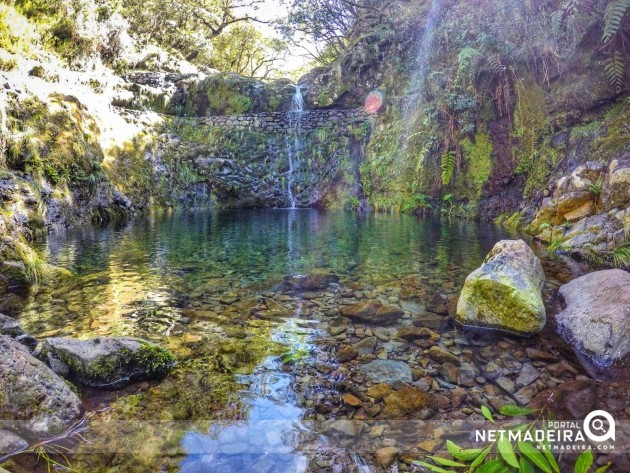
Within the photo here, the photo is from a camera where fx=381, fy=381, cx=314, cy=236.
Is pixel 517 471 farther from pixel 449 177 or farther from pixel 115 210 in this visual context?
pixel 115 210

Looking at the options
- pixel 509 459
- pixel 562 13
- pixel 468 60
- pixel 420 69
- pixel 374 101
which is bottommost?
pixel 509 459

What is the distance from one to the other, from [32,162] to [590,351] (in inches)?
464

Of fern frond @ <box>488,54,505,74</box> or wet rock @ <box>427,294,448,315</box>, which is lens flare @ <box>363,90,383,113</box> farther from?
wet rock @ <box>427,294,448,315</box>

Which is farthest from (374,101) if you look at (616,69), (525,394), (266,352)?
(525,394)

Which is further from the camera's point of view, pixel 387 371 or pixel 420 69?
pixel 420 69

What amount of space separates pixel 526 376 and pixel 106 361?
2940 mm

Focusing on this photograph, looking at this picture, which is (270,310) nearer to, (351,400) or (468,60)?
(351,400)

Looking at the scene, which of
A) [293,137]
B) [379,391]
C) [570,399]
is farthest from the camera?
[293,137]

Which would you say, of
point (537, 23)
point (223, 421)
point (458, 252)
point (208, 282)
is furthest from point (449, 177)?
point (223, 421)

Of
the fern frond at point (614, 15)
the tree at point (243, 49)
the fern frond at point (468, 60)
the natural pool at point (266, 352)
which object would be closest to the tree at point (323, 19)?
the tree at point (243, 49)

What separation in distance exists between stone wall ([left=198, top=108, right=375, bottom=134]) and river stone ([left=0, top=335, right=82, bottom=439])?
16989mm

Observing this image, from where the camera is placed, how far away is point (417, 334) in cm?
343

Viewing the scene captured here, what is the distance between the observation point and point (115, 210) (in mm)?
12844

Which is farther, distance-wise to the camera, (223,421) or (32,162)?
(32,162)
